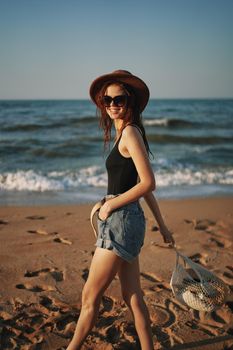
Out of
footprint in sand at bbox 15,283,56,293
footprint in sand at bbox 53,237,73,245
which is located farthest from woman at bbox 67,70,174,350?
footprint in sand at bbox 53,237,73,245

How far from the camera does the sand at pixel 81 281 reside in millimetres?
3137

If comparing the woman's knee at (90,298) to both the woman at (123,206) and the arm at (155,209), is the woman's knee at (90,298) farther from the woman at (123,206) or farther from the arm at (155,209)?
the arm at (155,209)

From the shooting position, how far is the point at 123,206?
2.37 meters

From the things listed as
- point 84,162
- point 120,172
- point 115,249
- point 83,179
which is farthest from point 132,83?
point 84,162

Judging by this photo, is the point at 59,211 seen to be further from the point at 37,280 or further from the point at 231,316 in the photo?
the point at 231,316

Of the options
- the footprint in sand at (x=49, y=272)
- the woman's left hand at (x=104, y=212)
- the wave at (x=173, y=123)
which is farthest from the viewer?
the wave at (x=173, y=123)

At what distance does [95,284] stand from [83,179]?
7657 millimetres

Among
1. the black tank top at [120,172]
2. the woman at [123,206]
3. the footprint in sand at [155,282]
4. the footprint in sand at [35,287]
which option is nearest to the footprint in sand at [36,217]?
the footprint in sand at [35,287]

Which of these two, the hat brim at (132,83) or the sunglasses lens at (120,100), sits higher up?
the hat brim at (132,83)

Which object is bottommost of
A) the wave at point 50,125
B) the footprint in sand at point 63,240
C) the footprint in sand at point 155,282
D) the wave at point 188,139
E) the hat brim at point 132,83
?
the wave at point 188,139

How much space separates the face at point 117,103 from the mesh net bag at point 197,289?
1.11 metres

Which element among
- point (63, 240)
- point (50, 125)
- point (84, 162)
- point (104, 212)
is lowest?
point (84, 162)

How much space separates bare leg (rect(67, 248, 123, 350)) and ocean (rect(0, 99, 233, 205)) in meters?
0.76

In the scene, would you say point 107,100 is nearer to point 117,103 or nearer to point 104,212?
point 117,103
